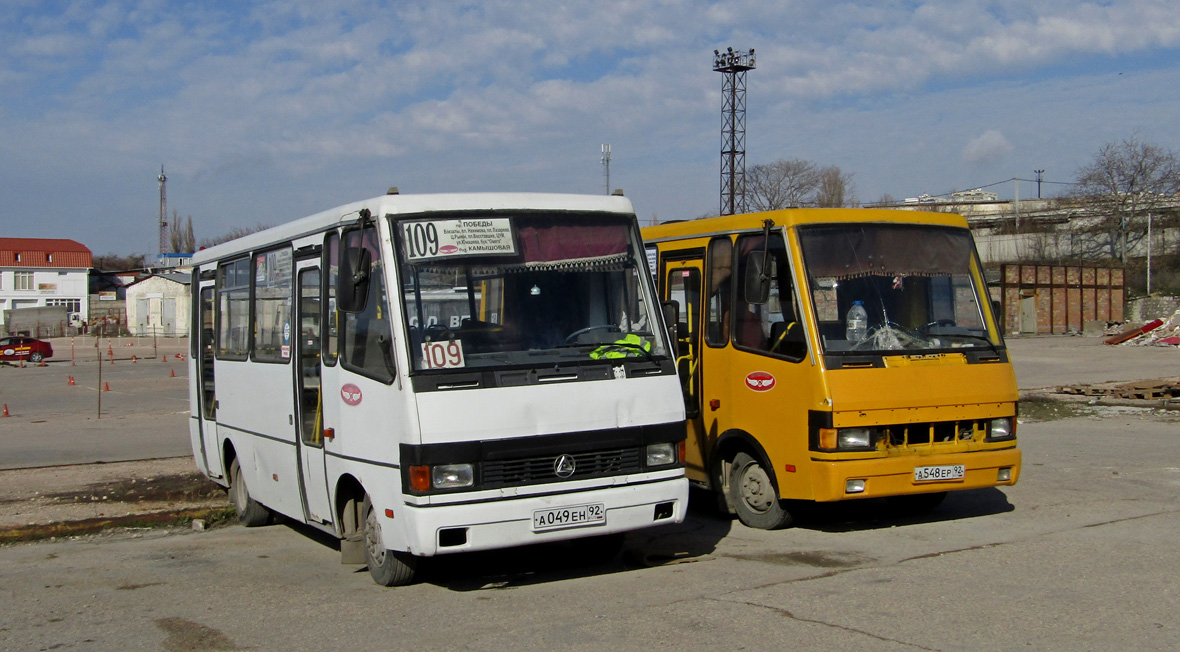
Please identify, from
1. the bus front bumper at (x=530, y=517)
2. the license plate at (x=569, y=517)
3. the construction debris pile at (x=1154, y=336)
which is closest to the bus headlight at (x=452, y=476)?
the bus front bumper at (x=530, y=517)

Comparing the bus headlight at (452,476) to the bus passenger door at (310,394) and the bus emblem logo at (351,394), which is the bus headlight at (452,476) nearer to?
the bus emblem logo at (351,394)

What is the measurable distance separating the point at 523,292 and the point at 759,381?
267 centimetres

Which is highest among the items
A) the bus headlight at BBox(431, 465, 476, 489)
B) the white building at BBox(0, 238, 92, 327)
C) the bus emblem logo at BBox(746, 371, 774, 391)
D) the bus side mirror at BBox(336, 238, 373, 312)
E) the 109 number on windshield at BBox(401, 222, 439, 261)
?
the white building at BBox(0, 238, 92, 327)

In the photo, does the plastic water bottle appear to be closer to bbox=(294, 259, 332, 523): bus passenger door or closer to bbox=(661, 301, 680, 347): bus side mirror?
bbox=(661, 301, 680, 347): bus side mirror

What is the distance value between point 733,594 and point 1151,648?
2302mm

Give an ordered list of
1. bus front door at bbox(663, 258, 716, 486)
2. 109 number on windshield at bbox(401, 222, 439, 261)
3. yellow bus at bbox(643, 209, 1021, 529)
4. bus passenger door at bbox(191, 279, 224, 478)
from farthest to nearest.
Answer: bus passenger door at bbox(191, 279, 224, 478) → bus front door at bbox(663, 258, 716, 486) → yellow bus at bbox(643, 209, 1021, 529) → 109 number on windshield at bbox(401, 222, 439, 261)

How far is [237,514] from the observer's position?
10.2 metres

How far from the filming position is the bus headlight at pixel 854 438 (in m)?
8.02

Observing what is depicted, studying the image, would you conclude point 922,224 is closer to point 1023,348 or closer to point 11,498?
point 11,498

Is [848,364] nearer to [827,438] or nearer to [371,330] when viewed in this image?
[827,438]

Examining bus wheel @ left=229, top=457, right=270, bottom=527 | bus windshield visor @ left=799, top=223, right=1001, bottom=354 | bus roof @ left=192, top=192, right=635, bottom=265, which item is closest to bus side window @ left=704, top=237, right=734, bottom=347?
bus windshield visor @ left=799, top=223, right=1001, bottom=354

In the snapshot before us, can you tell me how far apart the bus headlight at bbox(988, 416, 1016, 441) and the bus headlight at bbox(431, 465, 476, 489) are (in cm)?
449

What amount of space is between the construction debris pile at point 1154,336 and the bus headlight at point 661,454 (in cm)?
4418

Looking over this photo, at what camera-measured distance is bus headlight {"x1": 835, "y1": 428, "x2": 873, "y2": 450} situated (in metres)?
8.02
